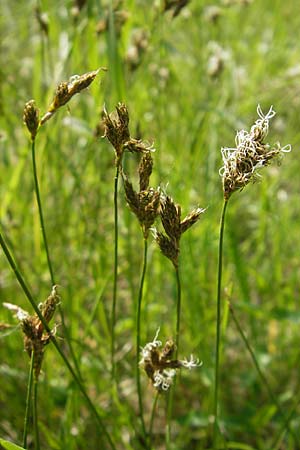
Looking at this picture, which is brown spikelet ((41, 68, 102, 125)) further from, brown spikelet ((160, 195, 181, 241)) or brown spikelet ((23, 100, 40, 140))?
brown spikelet ((160, 195, 181, 241))

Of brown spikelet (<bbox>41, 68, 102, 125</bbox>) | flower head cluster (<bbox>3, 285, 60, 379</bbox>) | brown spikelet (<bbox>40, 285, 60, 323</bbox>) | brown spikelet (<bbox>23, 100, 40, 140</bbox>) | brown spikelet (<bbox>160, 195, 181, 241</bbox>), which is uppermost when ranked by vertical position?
brown spikelet (<bbox>41, 68, 102, 125</bbox>)

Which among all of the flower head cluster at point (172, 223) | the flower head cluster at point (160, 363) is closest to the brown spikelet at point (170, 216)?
the flower head cluster at point (172, 223)

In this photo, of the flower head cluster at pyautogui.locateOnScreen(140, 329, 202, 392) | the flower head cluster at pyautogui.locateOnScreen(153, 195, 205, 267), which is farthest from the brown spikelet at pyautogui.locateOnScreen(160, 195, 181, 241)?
the flower head cluster at pyautogui.locateOnScreen(140, 329, 202, 392)

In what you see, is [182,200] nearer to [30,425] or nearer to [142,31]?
[142,31]

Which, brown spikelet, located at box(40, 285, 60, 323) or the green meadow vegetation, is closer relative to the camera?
brown spikelet, located at box(40, 285, 60, 323)

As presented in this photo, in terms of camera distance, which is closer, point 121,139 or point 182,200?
point 121,139

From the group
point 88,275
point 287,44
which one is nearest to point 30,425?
point 88,275

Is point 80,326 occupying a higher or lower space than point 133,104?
lower

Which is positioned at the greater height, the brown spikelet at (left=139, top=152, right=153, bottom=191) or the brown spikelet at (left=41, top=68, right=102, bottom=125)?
the brown spikelet at (left=41, top=68, right=102, bottom=125)
